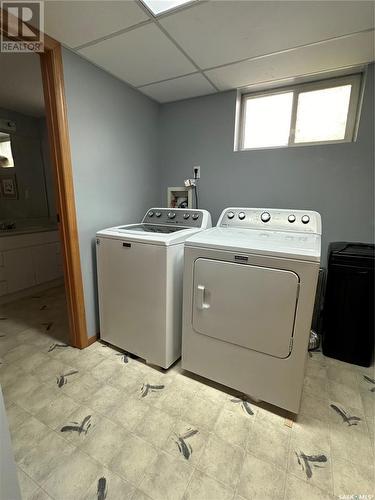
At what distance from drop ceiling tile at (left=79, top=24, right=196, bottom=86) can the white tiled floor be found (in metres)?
2.23

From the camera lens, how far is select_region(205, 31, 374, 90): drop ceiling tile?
1.48 metres

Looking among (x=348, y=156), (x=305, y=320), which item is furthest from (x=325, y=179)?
(x=305, y=320)

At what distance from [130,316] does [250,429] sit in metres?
1.04

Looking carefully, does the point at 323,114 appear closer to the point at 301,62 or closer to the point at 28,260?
the point at 301,62

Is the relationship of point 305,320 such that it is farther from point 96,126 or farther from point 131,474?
point 96,126

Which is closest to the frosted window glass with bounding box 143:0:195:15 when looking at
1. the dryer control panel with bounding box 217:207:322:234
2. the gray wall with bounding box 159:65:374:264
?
the gray wall with bounding box 159:65:374:264

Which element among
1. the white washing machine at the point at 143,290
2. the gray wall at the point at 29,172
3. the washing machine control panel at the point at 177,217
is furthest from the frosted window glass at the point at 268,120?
the gray wall at the point at 29,172

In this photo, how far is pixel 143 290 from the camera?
1627 mm

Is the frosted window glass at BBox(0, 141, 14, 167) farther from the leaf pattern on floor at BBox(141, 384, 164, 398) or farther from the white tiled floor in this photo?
the leaf pattern on floor at BBox(141, 384, 164, 398)

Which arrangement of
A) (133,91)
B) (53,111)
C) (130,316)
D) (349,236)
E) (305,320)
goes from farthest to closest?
(133,91) < (349,236) < (130,316) < (53,111) < (305,320)

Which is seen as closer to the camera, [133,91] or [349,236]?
[349,236]

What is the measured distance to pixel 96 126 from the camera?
1.83m

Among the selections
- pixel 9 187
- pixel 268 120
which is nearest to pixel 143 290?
pixel 268 120

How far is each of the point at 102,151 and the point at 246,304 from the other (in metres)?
1.66
